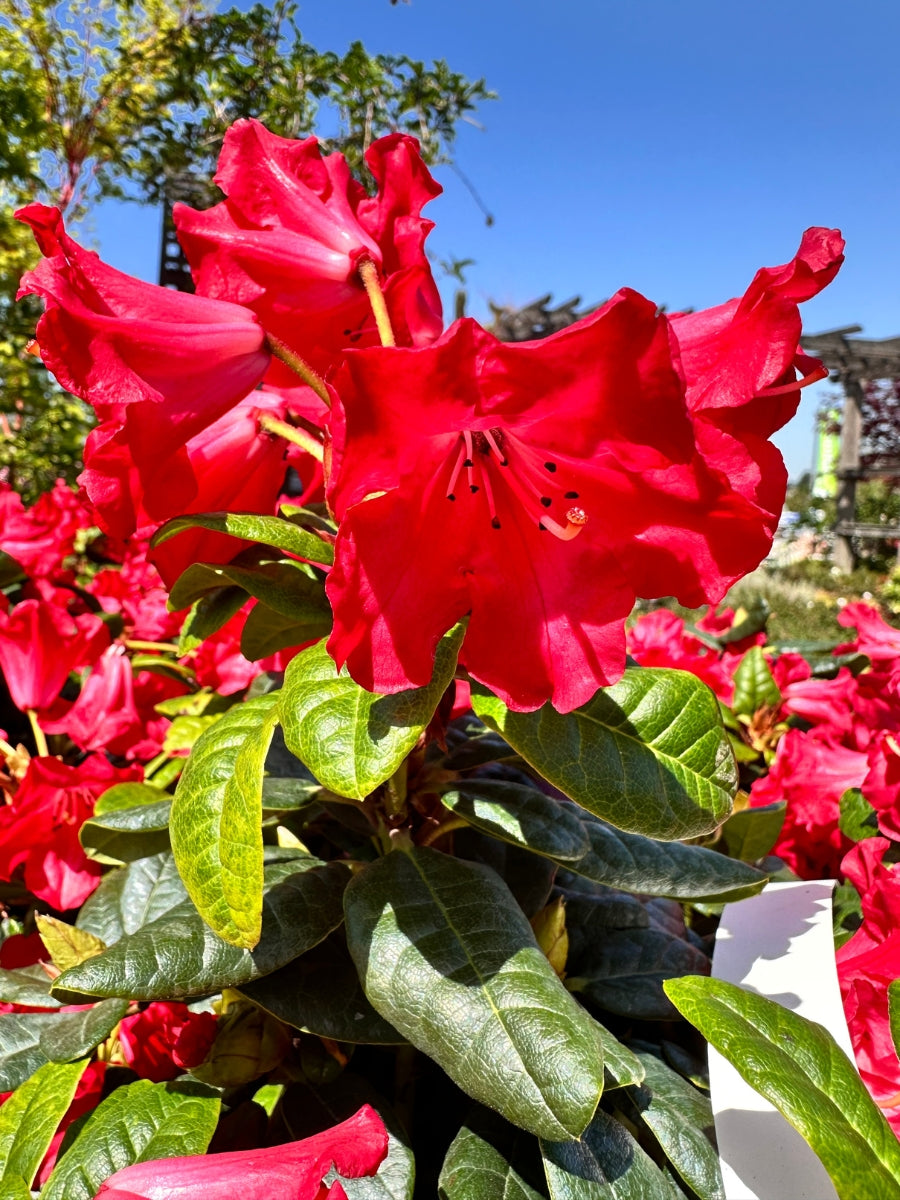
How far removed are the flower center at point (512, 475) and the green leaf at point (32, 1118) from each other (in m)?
0.60

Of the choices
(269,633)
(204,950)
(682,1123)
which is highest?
(269,633)

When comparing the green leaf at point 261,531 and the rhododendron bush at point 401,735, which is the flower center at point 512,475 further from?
the green leaf at point 261,531

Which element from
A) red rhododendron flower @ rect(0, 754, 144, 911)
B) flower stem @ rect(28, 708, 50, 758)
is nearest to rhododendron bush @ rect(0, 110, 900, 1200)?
red rhododendron flower @ rect(0, 754, 144, 911)

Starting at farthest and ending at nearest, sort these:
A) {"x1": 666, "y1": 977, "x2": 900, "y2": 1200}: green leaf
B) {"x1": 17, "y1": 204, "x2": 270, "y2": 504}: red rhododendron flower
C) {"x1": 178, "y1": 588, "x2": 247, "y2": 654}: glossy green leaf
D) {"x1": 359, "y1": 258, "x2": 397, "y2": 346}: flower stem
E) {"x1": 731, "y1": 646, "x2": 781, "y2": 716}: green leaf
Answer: {"x1": 731, "y1": 646, "x2": 781, "y2": 716}: green leaf
{"x1": 178, "y1": 588, "x2": 247, "y2": 654}: glossy green leaf
{"x1": 359, "y1": 258, "x2": 397, "y2": 346}: flower stem
{"x1": 17, "y1": 204, "x2": 270, "y2": 504}: red rhododendron flower
{"x1": 666, "y1": 977, "x2": 900, "y2": 1200}: green leaf

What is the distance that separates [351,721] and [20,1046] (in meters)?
0.52

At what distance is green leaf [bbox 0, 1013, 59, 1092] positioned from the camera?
2.56 ft

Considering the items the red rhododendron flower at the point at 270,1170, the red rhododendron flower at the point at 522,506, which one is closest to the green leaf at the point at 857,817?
the red rhododendron flower at the point at 522,506

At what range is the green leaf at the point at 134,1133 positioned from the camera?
2.17 ft

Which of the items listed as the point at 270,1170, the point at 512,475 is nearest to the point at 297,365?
the point at 512,475

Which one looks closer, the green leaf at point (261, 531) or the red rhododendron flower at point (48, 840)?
the green leaf at point (261, 531)

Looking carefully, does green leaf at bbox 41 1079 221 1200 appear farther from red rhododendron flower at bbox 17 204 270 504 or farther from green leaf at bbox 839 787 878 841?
green leaf at bbox 839 787 878 841

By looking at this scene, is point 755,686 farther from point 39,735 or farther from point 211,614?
point 39,735

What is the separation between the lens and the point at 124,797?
1.04 m

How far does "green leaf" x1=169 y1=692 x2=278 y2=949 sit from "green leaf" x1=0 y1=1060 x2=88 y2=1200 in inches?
11.6
